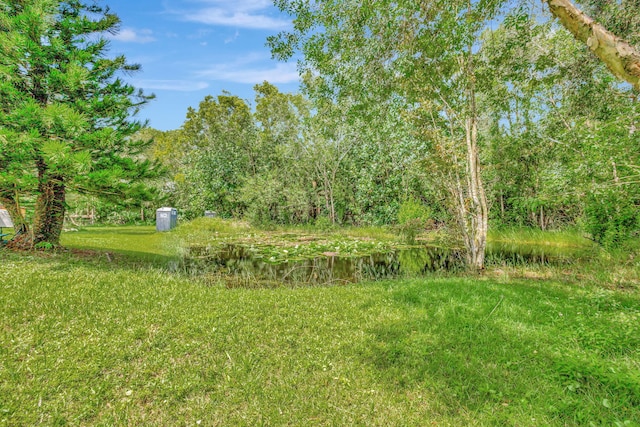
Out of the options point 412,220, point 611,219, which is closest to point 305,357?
point 611,219

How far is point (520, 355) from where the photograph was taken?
358 cm

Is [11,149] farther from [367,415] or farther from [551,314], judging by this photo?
[551,314]

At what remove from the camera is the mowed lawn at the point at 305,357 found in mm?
2711

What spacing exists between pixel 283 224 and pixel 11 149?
15675 millimetres

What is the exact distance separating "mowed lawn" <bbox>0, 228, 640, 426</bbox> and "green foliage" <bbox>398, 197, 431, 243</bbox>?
8.05m

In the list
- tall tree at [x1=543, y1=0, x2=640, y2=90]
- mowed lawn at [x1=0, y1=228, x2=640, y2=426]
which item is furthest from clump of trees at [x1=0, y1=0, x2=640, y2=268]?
mowed lawn at [x1=0, y1=228, x2=640, y2=426]

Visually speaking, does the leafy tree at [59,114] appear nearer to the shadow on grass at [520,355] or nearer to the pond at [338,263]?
the pond at [338,263]

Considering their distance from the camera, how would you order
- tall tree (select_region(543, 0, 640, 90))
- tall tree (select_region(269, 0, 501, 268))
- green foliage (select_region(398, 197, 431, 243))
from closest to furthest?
tall tree (select_region(543, 0, 640, 90)), tall tree (select_region(269, 0, 501, 268)), green foliage (select_region(398, 197, 431, 243))

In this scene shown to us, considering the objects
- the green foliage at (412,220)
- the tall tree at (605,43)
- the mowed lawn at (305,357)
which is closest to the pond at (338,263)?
the green foliage at (412,220)

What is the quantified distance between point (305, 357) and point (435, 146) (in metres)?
7.42

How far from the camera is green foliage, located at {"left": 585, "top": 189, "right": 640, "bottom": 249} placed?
6.60 metres

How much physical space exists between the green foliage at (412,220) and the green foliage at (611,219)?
20.9 feet

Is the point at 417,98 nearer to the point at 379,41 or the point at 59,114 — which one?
the point at 379,41

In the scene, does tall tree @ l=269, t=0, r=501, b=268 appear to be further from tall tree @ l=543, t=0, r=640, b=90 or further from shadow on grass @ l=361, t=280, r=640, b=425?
shadow on grass @ l=361, t=280, r=640, b=425
